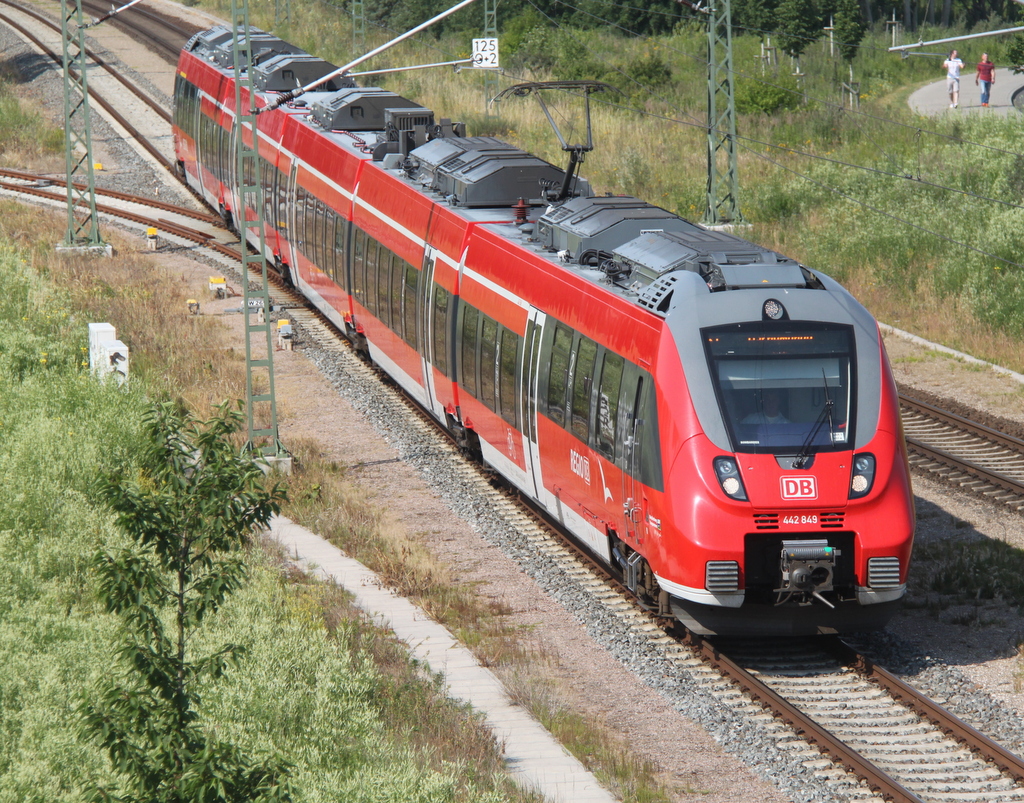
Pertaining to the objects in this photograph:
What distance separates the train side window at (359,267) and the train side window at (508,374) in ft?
21.7

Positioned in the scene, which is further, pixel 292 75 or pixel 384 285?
pixel 292 75

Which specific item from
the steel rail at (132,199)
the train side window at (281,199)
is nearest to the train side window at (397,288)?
the train side window at (281,199)

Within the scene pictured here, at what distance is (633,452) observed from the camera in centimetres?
1238

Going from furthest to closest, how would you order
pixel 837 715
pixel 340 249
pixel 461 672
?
pixel 340 249 → pixel 461 672 → pixel 837 715

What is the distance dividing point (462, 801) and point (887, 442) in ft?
16.0

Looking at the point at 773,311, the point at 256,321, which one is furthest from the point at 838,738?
the point at 256,321

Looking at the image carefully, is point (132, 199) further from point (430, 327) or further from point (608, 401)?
point (608, 401)

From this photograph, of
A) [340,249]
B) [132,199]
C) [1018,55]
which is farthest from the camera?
[1018,55]

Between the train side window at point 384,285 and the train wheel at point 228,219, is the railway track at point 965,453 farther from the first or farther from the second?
the train wheel at point 228,219

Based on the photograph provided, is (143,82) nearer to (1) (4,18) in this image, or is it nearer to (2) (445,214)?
(1) (4,18)

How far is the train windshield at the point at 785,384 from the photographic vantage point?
1155 centimetres

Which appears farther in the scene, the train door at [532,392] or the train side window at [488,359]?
the train side window at [488,359]

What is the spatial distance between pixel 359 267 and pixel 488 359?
6471 millimetres

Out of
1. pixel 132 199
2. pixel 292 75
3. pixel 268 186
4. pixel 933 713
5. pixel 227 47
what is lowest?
pixel 933 713
